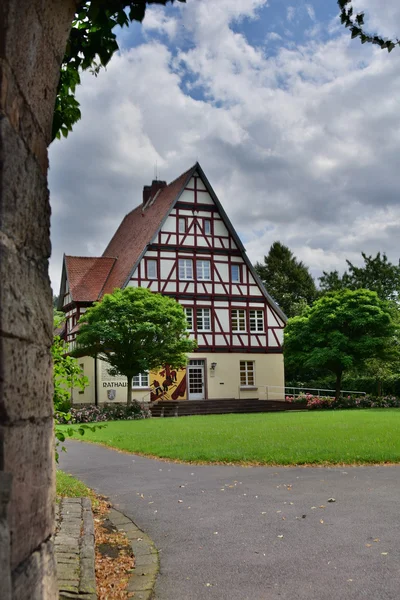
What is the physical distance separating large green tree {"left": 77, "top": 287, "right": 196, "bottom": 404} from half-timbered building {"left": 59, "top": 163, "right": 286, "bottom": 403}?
189 inches

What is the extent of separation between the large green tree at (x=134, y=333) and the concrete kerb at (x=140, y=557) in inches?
829

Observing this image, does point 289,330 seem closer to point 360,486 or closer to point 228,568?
point 360,486

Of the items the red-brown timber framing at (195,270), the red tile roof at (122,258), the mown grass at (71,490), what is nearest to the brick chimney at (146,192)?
the red tile roof at (122,258)

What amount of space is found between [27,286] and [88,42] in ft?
7.21

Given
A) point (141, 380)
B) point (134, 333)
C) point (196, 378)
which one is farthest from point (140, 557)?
point (196, 378)

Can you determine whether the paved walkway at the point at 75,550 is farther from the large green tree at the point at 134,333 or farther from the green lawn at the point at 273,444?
the large green tree at the point at 134,333

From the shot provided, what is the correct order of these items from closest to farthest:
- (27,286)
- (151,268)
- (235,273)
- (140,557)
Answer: (27,286), (140,557), (151,268), (235,273)

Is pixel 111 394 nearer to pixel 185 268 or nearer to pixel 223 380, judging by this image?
pixel 223 380

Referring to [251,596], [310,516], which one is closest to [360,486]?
[310,516]

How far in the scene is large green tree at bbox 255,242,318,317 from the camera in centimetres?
5785

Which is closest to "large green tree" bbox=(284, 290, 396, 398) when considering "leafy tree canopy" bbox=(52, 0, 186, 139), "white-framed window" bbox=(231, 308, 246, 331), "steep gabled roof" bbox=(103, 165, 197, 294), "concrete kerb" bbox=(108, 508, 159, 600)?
"white-framed window" bbox=(231, 308, 246, 331)

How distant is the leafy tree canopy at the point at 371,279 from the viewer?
5794 centimetres

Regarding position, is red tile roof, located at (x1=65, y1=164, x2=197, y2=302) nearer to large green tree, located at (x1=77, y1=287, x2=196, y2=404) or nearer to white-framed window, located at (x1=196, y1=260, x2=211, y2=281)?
white-framed window, located at (x1=196, y1=260, x2=211, y2=281)

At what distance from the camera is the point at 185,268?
116 ft
